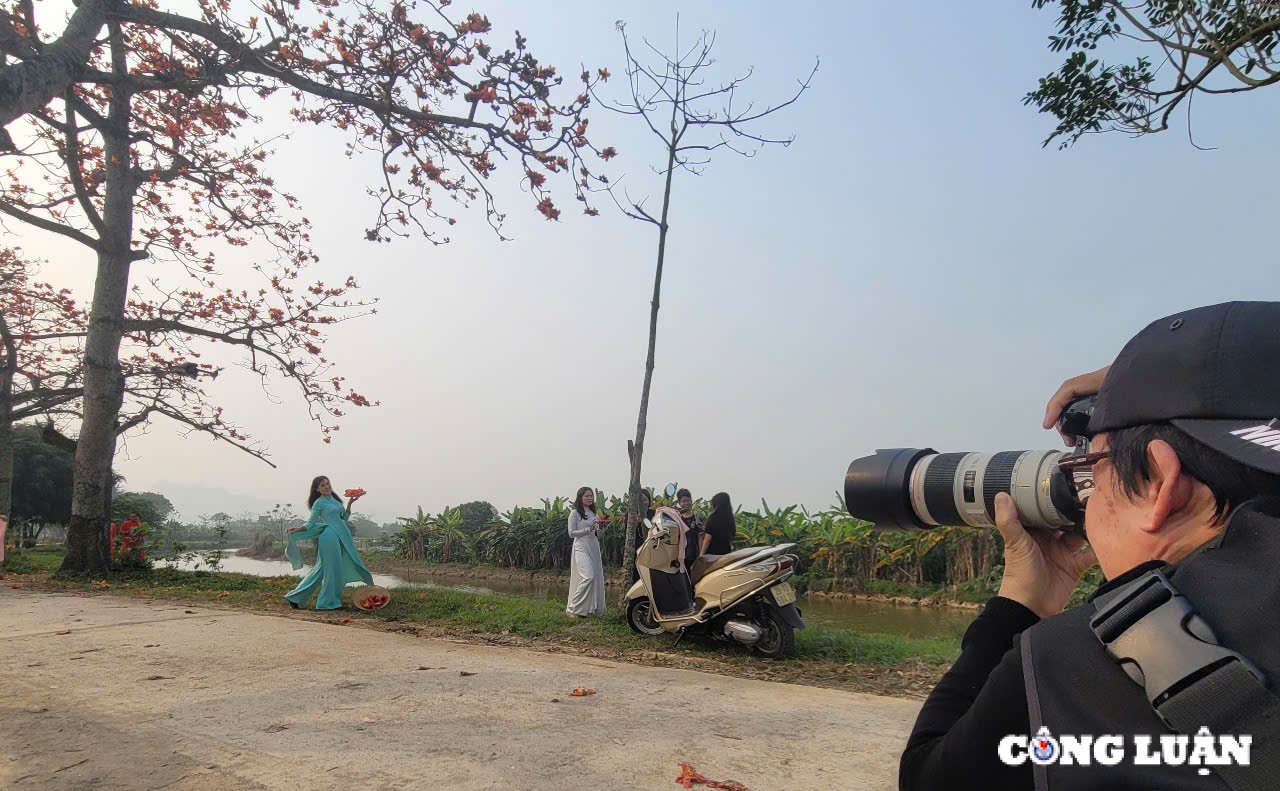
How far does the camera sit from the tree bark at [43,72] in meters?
4.10

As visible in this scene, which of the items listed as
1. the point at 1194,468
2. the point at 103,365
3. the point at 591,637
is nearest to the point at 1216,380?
the point at 1194,468

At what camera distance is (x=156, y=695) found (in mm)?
3822

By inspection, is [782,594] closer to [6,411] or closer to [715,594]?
[715,594]

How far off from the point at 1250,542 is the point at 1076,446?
1.76ft

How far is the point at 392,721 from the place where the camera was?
3.47 metres

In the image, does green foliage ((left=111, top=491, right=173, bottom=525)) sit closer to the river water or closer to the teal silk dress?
the river water

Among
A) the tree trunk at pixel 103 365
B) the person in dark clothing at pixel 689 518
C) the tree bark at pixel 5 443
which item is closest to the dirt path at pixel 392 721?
the person in dark clothing at pixel 689 518

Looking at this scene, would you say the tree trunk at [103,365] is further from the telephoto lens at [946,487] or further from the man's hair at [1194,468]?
the man's hair at [1194,468]

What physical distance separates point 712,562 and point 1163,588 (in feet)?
18.8

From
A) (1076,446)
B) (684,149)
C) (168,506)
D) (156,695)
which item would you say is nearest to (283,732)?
(156,695)

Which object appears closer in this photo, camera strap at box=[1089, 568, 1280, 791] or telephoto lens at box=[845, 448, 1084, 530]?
camera strap at box=[1089, 568, 1280, 791]

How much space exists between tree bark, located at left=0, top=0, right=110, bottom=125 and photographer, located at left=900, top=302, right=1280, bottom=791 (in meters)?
5.14

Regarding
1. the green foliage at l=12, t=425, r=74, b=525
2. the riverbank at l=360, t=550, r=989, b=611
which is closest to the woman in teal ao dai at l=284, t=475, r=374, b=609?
the riverbank at l=360, t=550, r=989, b=611

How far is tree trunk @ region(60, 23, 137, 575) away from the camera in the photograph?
31.5 feet
